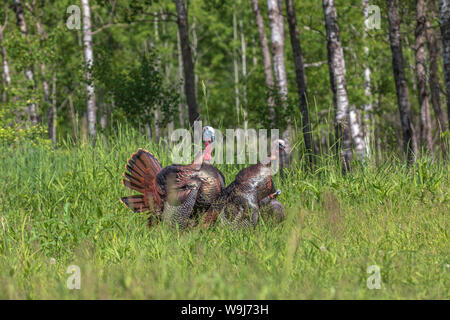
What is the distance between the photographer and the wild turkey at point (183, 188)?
5.94 metres

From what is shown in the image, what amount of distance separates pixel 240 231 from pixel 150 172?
1312 mm

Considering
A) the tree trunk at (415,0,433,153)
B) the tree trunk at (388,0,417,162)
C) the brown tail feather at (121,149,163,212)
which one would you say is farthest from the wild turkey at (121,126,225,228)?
the tree trunk at (415,0,433,153)

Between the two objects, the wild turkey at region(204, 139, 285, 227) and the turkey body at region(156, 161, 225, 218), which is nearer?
the wild turkey at region(204, 139, 285, 227)

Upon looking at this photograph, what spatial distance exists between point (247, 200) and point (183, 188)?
0.73m

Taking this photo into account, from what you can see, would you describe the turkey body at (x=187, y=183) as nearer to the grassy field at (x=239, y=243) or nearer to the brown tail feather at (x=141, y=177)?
the brown tail feather at (x=141, y=177)

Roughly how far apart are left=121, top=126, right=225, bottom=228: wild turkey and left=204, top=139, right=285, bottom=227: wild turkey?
15 cm

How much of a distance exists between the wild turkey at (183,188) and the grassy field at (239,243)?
0.20m

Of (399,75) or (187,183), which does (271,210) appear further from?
(399,75)

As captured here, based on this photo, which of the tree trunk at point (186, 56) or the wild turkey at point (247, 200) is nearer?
the wild turkey at point (247, 200)

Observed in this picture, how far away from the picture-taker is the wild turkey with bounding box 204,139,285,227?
5.84 m

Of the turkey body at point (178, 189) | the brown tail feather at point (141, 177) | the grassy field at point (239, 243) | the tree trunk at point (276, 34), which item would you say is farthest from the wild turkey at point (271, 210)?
the tree trunk at point (276, 34)
